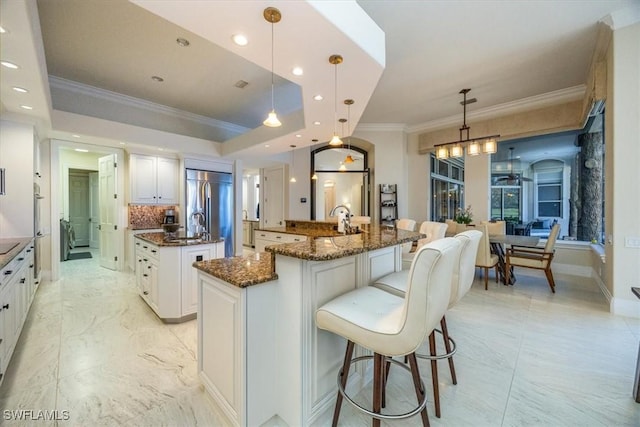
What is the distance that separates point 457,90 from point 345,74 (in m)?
2.99

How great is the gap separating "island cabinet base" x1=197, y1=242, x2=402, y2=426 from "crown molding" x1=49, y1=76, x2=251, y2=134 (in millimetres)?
4589

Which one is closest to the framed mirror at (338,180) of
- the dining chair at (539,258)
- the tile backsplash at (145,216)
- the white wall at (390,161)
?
the white wall at (390,161)

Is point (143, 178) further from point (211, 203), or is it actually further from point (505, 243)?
point (505, 243)

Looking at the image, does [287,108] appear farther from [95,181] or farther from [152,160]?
[95,181]

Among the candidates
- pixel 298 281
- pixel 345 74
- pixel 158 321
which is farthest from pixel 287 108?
pixel 298 281

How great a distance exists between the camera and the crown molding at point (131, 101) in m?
3.99

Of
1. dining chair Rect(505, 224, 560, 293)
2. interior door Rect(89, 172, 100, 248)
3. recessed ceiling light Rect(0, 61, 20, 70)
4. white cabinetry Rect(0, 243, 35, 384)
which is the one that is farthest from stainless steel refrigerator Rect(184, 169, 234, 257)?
dining chair Rect(505, 224, 560, 293)

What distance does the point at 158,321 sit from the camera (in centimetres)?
283

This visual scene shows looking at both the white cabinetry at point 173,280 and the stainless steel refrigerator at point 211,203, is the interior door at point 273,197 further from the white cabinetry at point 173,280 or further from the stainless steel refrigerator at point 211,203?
the white cabinetry at point 173,280

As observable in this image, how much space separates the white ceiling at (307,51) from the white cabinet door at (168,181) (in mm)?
1143

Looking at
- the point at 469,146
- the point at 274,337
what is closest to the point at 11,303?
the point at 274,337

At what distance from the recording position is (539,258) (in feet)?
12.3

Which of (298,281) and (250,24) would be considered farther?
(250,24)

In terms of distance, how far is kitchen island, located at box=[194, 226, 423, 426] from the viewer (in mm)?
1397
